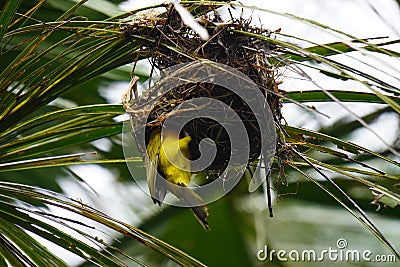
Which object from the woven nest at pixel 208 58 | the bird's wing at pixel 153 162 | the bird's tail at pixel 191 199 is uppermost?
the woven nest at pixel 208 58

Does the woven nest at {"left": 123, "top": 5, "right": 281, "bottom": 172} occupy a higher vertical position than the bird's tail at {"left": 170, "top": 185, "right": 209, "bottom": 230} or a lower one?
higher

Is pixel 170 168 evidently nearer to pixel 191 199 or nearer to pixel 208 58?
pixel 191 199

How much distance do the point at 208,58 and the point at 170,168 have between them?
20cm

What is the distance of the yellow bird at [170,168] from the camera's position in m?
1.14

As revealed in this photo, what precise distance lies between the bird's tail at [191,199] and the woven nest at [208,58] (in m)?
0.06

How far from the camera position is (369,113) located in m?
2.33

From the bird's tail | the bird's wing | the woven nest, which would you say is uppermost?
the woven nest

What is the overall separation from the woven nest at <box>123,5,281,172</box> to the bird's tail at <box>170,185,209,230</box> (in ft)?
0.21

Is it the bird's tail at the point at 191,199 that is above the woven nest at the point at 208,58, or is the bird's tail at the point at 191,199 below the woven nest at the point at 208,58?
below

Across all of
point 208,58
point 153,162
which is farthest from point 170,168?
Result: point 208,58

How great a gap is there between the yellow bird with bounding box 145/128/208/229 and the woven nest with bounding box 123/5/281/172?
0.07 ft

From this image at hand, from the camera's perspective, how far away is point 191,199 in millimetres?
1206

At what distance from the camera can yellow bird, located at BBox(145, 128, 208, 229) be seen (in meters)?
1.14

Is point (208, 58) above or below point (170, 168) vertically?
above
